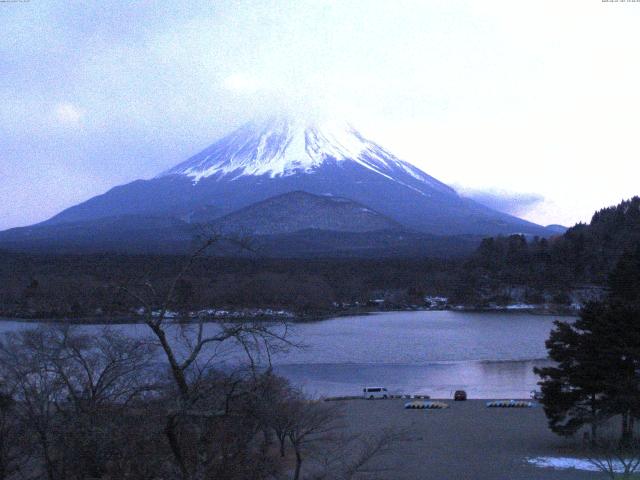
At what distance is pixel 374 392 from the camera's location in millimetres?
14359

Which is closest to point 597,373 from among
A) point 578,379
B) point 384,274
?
point 578,379

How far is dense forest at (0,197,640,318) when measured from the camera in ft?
111

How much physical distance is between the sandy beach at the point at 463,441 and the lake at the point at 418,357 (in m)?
1.47

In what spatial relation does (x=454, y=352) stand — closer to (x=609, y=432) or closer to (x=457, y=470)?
(x=609, y=432)

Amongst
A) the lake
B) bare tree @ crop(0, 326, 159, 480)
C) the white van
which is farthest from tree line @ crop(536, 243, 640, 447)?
bare tree @ crop(0, 326, 159, 480)

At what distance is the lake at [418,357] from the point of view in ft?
52.2

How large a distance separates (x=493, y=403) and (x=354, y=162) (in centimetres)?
7599

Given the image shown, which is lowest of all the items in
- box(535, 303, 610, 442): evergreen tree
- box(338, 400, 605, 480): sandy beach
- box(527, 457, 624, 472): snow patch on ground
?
box(338, 400, 605, 480): sandy beach

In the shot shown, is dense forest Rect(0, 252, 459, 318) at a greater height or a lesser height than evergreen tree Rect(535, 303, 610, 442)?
greater

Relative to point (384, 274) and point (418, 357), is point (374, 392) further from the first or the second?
point (384, 274)

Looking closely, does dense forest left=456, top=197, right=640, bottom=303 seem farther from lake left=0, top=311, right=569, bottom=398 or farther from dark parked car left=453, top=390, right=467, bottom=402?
dark parked car left=453, top=390, right=467, bottom=402

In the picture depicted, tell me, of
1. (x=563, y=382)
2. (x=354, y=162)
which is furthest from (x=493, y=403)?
(x=354, y=162)

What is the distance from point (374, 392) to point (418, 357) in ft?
20.1

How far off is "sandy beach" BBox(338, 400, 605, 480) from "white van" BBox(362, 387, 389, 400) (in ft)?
1.40
